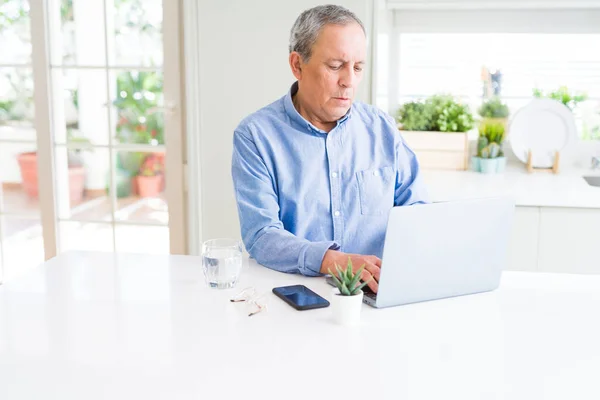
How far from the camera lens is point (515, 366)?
123cm

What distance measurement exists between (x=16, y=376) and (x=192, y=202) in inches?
81.3

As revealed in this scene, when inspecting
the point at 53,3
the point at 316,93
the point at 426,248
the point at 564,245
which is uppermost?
the point at 53,3

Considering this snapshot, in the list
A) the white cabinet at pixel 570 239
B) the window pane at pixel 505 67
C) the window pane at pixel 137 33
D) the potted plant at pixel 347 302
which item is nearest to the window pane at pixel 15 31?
the window pane at pixel 137 33

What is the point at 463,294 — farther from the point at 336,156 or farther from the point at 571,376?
the point at 336,156

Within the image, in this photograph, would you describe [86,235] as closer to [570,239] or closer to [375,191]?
[375,191]

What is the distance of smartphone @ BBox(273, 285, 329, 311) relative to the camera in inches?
59.0

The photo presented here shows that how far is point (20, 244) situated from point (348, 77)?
2521 millimetres

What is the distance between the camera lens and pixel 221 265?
63.4 inches

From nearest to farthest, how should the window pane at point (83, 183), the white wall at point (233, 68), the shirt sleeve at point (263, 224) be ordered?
Result: the shirt sleeve at point (263, 224), the white wall at point (233, 68), the window pane at point (83, 183)

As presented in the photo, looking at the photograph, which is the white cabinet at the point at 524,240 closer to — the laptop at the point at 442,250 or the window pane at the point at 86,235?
the laptop at the point at 442,250

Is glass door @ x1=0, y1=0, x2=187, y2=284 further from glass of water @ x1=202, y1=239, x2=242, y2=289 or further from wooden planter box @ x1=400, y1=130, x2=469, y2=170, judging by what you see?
glass of water @ x1=202, y1=239, x2=242, y2=289

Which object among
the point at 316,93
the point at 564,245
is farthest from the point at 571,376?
the point at 564,245

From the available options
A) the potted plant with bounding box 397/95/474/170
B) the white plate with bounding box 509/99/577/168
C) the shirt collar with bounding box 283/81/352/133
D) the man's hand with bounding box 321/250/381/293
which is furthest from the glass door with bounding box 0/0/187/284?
the man's hand with bounding box 321/250/381/293

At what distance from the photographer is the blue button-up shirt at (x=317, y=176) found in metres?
1.97
